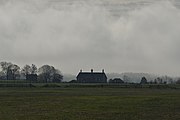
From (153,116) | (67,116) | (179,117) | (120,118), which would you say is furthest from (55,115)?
(179,117)

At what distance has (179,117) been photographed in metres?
31.7

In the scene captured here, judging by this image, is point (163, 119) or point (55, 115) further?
point (55, 115)

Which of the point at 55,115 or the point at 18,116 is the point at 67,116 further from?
the point at 18,116

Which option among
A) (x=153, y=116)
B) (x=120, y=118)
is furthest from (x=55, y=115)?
(x=153, y=116)

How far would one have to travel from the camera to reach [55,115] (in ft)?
109

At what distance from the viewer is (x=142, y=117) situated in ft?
104

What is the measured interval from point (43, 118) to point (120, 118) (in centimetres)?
630

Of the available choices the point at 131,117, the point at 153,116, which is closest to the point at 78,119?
the point at 131,117

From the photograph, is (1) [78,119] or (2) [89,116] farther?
(2) [89,116]

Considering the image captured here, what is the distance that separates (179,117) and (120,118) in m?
5.03

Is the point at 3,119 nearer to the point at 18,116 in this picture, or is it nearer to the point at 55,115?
the point at 18,116

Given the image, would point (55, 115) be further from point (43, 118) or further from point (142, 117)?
point (142, 117)

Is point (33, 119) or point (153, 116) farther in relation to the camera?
point (153, 116)

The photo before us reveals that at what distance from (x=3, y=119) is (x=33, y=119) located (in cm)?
238
